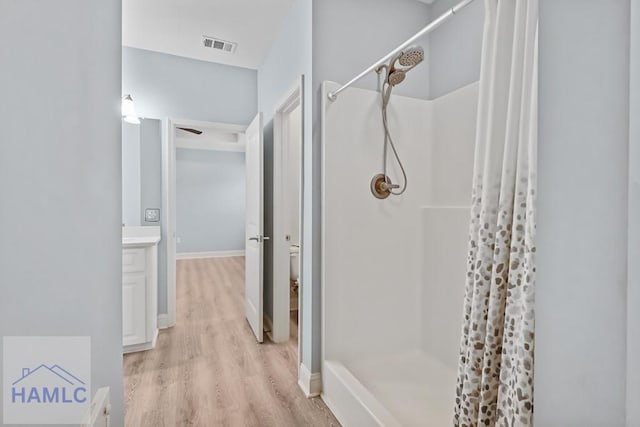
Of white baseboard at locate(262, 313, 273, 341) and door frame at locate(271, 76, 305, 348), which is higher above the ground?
door frame at locate(271, 76, 305, 348)

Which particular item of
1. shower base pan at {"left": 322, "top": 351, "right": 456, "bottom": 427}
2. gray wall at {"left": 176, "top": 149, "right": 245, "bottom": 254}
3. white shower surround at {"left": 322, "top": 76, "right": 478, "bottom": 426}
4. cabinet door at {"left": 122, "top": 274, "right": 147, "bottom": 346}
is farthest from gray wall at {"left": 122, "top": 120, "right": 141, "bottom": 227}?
gray wall at {"left": 176, "top": 149, "right": 245, "bottom": 254}

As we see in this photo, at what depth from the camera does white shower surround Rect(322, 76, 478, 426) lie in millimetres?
1981

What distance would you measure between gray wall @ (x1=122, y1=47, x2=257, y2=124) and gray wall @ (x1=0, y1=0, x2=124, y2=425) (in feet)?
8.77

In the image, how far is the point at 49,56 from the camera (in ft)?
1.52

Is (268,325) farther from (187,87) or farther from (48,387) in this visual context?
(48,387)

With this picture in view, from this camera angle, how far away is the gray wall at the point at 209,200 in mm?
6840

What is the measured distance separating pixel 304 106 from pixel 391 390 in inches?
72.3

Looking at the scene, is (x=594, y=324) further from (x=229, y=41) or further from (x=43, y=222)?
(x=229, y=41)

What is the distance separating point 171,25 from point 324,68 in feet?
5.32

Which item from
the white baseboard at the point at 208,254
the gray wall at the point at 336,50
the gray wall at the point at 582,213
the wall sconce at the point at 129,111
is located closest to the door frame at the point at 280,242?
the gray wall at the point at 336,50

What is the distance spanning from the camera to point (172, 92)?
3223 millimetres

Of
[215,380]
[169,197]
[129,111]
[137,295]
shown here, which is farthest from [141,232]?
[215,380]

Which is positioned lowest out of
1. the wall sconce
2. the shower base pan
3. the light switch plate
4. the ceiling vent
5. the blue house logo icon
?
the shower base pan

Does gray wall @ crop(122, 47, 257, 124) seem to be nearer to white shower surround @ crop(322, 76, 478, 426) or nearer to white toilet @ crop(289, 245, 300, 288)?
white toilet @ crop(289, 245, 300, 288)
